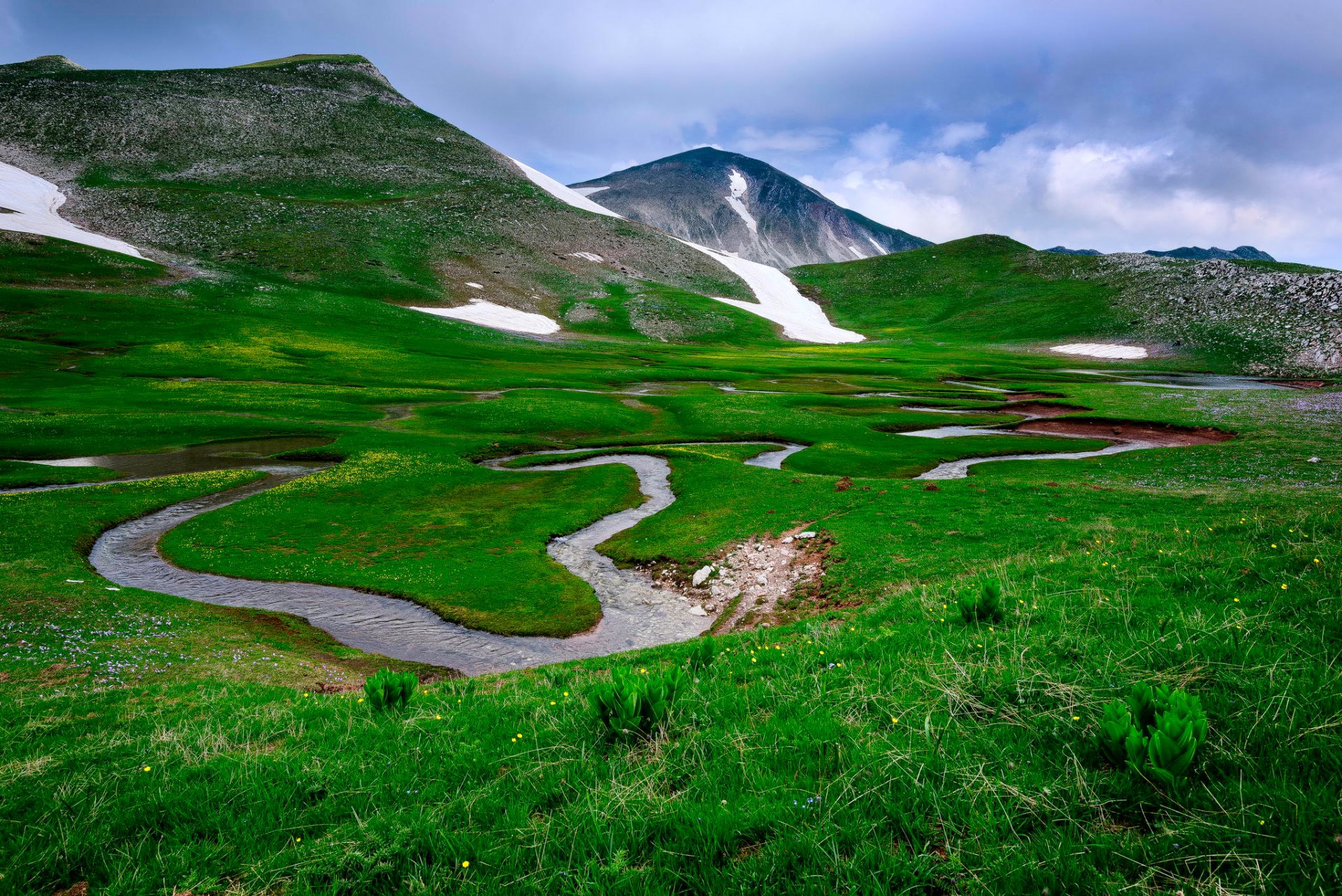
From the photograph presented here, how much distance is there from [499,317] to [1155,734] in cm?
14149

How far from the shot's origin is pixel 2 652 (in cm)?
1655

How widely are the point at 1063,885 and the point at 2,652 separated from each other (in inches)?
1007

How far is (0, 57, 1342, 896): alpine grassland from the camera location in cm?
450

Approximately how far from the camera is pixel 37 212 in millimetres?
127812

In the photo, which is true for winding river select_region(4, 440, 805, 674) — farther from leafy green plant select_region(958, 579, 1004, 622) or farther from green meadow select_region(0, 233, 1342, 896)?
leafy green plant select_region(958, 579, 1004, 622)

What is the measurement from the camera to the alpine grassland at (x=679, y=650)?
14.8 ft

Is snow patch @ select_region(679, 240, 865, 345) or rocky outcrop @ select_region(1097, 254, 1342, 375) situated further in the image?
snow patch @ select_region(679, 240, 865, 345)

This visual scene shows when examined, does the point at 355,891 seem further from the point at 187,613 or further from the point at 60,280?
the point at 60,280

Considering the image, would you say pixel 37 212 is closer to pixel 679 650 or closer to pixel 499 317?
pixel 499 317

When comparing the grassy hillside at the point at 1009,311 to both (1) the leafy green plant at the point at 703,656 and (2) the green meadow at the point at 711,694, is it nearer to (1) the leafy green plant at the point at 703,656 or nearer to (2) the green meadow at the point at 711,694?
(2) the green meadow at the point at 711,694

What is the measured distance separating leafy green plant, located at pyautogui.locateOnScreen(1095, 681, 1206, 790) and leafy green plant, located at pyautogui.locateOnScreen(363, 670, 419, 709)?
8410mm

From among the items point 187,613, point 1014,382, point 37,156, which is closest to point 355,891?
point 187,613

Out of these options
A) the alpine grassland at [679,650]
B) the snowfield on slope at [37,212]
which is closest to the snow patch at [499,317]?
the alpine grassland at [679,650]

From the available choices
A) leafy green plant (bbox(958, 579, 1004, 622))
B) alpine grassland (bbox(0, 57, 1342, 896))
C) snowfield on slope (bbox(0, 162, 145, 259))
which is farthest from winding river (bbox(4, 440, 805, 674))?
snowfield on slope (bbox(0, 162, 145, 259))
